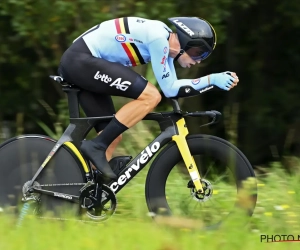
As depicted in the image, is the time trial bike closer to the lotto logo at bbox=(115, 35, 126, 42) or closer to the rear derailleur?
the rear derailleur

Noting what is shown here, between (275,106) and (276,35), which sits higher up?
(276,35)

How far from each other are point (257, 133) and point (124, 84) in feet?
32.4

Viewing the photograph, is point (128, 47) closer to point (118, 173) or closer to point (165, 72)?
point (165, 72)

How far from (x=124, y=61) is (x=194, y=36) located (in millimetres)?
560

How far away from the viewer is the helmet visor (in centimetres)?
498

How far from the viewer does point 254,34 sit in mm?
14023

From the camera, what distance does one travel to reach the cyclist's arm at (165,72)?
15.9ft

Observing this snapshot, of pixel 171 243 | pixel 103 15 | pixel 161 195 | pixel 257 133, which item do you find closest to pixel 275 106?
pixel 257 133

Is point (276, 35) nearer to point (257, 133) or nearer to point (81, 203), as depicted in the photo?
point (257, 133)

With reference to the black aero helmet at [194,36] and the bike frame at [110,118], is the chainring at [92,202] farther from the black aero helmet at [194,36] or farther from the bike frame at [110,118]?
the black aero helmet at [194,36]

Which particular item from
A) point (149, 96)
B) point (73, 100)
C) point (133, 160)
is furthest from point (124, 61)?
point (133, 160)

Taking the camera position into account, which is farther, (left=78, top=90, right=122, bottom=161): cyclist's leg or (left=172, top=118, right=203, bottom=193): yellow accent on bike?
(left=78, top=90, right=122, bottom=161): cyclist's leg

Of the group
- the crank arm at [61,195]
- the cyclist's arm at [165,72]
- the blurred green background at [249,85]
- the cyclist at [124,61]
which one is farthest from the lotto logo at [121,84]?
the blurred green background at [249,85]

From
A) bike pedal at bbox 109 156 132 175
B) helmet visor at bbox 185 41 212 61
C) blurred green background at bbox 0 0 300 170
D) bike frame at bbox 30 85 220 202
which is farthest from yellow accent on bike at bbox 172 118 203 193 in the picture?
blurred green background at bbox 0 0 300 170
